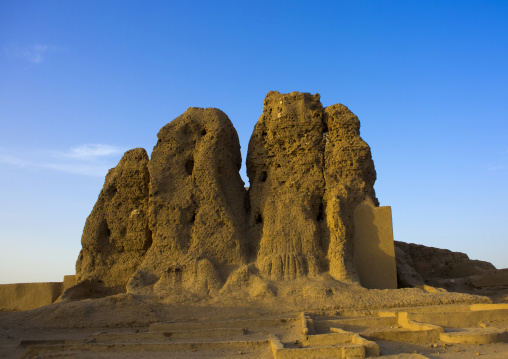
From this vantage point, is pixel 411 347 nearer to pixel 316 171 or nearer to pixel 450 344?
pixel 450 344

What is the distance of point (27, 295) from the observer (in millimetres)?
18844

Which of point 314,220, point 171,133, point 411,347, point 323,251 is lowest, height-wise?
point 411,347

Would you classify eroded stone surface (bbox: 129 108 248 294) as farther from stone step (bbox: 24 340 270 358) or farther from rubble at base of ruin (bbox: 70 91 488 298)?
stone step (bbox: 24 340 270 358)

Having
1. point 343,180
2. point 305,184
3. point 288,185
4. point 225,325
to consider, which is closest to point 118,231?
point 288,185

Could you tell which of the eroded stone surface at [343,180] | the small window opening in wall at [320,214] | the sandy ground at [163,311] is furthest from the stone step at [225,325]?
the small window opening in wall at [320,214]

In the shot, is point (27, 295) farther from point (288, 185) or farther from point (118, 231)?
point (288, 185)

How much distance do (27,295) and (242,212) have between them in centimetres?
869

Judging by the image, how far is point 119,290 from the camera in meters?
17.5

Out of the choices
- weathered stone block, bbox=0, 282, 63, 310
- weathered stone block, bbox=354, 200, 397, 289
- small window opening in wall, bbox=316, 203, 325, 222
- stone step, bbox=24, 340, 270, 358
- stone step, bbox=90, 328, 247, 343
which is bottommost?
stone step, bbox=24, 340, 270, 358

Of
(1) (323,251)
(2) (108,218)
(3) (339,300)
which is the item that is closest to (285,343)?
(3) (339,300)

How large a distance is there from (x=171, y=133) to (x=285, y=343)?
9771 millimetres

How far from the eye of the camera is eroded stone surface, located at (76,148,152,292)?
58.3 ft

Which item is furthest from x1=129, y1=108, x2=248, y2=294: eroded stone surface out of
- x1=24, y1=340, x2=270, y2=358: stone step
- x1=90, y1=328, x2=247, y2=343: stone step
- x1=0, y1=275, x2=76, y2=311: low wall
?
x1=0, y1=275, x2=76, y2=311: low wall

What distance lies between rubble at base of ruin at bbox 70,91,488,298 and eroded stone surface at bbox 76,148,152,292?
36 millimetres
